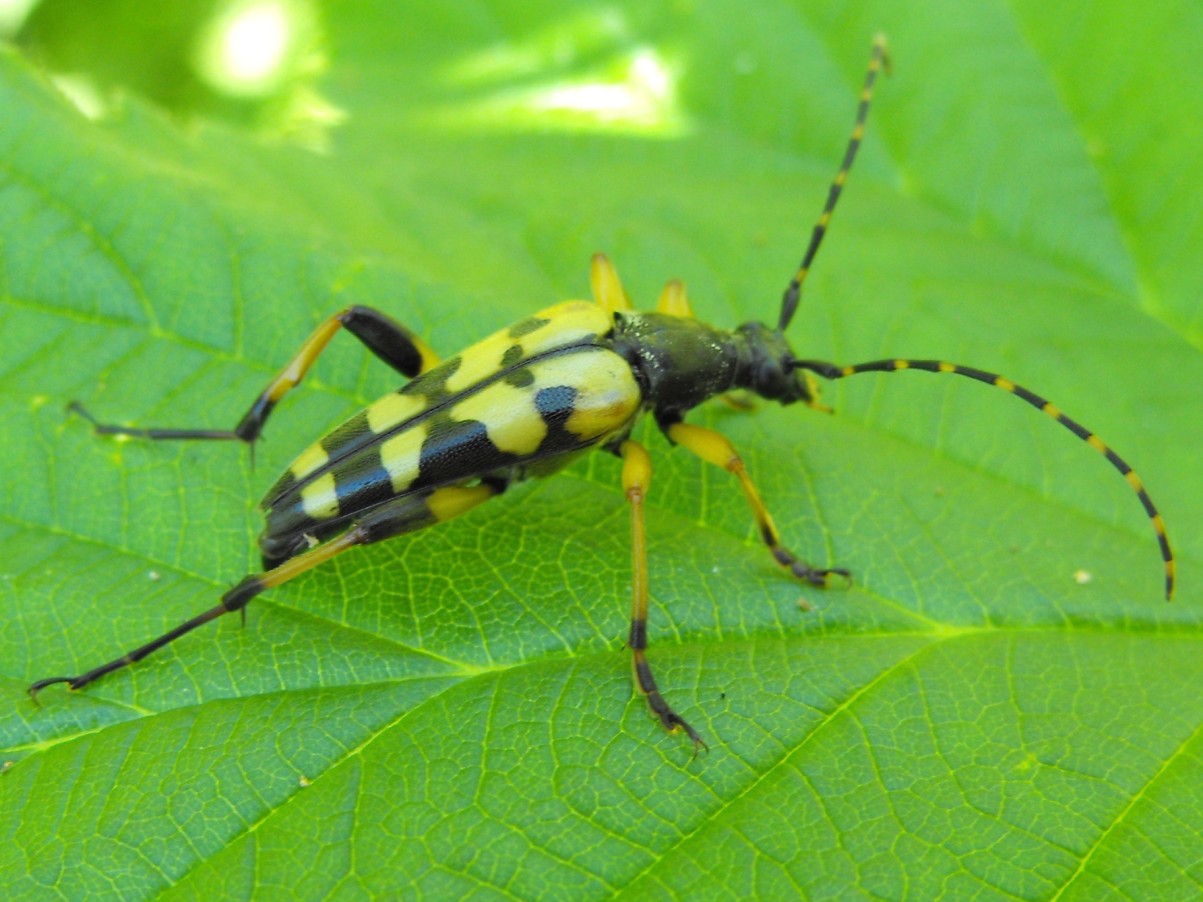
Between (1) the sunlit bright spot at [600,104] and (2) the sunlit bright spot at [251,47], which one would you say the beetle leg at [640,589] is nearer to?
(1) the sunlit bright spot at [600,104]

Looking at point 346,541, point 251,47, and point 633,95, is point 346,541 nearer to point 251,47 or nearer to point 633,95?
point 633,95

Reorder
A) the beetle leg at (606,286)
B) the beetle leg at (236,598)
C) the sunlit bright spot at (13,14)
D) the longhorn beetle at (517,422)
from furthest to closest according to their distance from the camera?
the sunlit bright spot at (13,14), the beetle leg at (606,286), the longhorn beetle at (517,422), the beetle leg at (236,598)

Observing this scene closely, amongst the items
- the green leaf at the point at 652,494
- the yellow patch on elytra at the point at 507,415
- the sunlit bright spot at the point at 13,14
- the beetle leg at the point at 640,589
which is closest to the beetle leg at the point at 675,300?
the green leaf at the point at 652,494

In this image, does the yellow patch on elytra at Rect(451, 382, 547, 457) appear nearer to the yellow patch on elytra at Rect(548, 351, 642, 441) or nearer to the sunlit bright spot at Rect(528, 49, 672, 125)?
the yellow patch on elytra at Rect(548, 351, 642, 441)

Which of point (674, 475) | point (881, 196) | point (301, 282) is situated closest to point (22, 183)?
point (301, 282)

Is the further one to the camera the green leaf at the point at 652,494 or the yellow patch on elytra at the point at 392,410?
the yellow patch on elytra at the point at 392,410

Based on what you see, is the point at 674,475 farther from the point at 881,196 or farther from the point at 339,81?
the point at 339,81

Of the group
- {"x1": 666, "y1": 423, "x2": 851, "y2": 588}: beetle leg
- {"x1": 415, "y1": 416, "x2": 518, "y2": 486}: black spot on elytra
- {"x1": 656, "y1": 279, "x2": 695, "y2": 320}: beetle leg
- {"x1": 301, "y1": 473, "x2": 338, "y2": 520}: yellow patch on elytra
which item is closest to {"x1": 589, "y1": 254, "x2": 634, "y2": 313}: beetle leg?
{"x1": 656, "y1": 279, "x2": 695, "y2": 320}: beetle leg

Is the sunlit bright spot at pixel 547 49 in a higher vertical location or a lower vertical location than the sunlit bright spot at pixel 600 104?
higher

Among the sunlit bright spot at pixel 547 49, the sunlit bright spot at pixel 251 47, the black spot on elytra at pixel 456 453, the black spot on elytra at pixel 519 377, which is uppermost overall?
the sunlit bright spot at pixel 251 47
